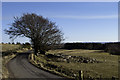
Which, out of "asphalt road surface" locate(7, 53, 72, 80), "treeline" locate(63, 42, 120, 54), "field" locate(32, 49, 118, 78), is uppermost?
"treeline" locate(63, 42, 120, 54)

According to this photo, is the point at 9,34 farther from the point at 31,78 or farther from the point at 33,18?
the point at 31,78

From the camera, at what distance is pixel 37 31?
129 feet

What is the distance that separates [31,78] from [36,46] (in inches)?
974

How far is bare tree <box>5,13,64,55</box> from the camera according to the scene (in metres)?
39.2

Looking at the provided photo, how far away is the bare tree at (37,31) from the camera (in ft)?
128

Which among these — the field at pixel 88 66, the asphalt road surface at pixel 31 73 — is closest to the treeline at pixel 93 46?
the field at pixel 88 66

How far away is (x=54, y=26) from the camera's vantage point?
137 feet

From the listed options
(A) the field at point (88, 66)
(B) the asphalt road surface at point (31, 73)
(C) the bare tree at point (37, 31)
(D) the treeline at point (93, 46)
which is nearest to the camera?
(B) the asphalt road surface at point (31, 73)

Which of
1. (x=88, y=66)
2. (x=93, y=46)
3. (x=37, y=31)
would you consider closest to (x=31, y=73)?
(x=88, y=66)

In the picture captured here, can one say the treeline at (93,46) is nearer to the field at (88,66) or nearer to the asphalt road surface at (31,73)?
the field at (88,66)

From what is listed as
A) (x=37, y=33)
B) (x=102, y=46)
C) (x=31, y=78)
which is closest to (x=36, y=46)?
(x=37, y=33)

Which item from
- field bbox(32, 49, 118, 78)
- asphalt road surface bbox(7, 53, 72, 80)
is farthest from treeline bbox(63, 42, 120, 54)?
asphalt road surface bbox(7, 53, 72, 80)

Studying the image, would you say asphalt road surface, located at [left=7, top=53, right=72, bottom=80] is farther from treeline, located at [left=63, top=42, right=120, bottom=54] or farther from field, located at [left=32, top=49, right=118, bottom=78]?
treeline, located at [left=63, top=42, right=120, bottom=54]

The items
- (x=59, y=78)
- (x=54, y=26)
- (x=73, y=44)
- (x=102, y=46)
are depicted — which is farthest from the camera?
(x=73, y=44)
